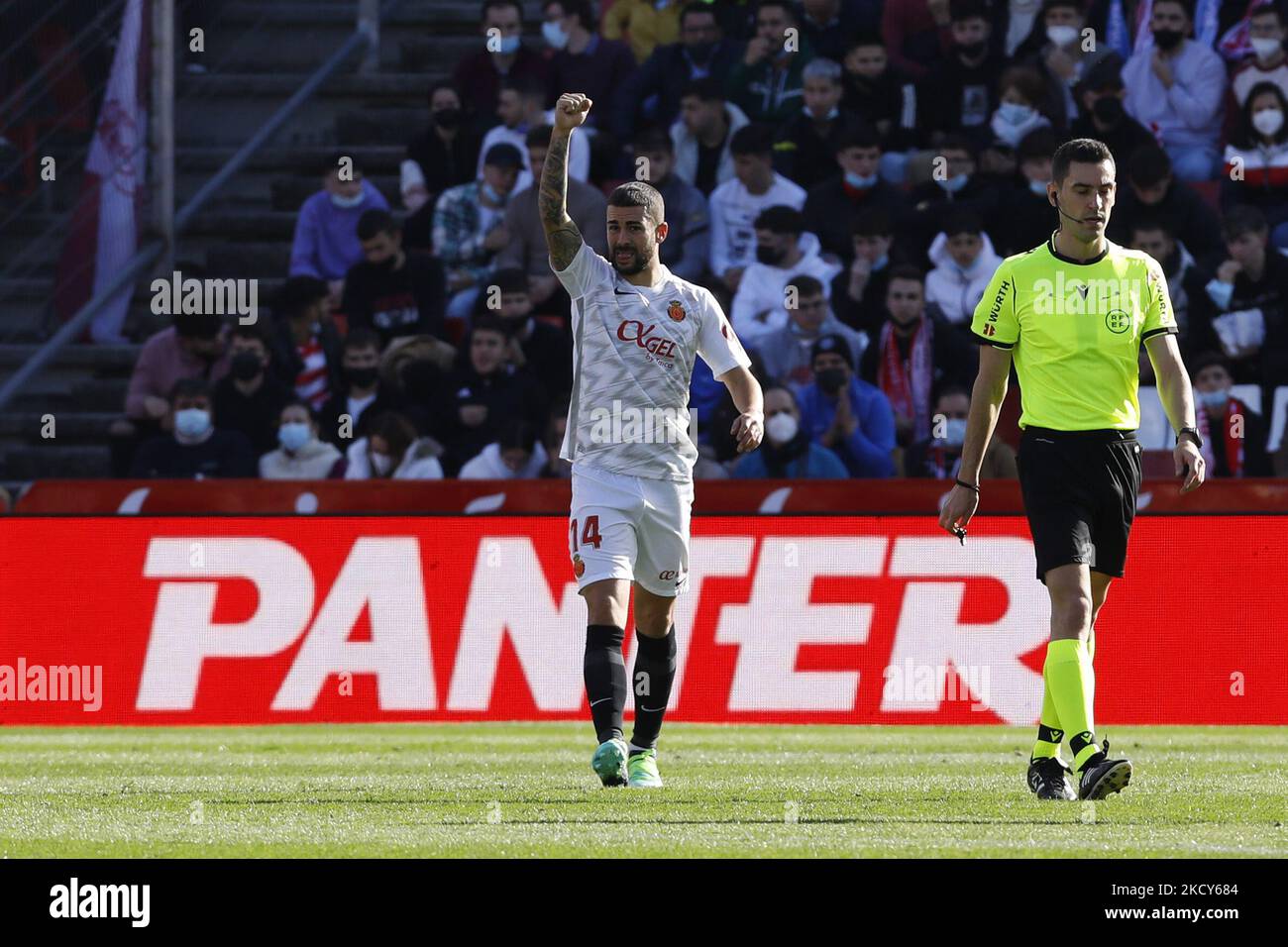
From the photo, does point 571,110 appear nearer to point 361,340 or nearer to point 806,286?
point 806,286

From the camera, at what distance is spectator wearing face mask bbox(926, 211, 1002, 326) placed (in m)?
14.5

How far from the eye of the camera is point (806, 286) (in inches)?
574

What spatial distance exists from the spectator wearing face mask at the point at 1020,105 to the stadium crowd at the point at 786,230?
0.02 m

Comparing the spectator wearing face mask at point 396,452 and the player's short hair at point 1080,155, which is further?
the spectator wearing face mask at point 396,452

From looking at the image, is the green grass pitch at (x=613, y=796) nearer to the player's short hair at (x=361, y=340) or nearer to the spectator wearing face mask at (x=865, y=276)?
the spectator wearing face mask at (x=865, y=276)

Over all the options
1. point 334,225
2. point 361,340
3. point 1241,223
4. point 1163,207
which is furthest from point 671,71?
point 1241,223

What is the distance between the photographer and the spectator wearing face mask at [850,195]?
15148mm

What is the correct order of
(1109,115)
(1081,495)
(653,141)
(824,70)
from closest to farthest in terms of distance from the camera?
(1081,495), (1109,115), (653,141), (824,70)

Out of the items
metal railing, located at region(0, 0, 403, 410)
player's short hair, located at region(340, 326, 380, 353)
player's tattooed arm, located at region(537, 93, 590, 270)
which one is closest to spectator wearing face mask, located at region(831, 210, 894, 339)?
player's short hair, located at region(340, 326, 380, 353)

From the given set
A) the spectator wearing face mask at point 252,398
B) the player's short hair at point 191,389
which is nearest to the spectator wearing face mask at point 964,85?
the spectator wearing face mask at point 252,398

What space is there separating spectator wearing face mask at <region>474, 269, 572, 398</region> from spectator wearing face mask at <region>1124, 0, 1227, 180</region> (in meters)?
4.33

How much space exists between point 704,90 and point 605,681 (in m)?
8.70

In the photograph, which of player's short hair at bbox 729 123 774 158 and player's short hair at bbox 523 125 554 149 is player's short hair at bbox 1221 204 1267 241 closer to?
player's short hair at bbox 729 123 774 158

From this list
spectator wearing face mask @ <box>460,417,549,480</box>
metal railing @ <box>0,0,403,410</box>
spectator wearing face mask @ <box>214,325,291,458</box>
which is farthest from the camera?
metal railing @ <box>0,0,403,410</box>
